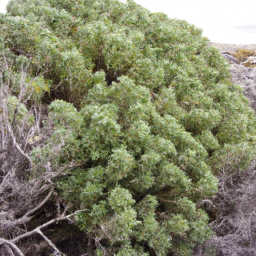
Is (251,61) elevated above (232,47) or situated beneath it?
situated beneath

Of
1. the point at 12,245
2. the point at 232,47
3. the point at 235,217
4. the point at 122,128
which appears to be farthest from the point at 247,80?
the point at 12,245

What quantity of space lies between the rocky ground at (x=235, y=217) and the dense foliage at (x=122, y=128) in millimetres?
481

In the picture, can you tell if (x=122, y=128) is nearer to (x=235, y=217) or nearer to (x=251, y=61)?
(x=235, y=217)

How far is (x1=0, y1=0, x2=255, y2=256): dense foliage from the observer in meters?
5.91

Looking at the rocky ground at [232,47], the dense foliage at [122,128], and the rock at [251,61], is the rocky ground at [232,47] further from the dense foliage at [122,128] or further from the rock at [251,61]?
the dense foliage at [122,128]

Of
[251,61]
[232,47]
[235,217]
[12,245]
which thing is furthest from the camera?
[232,47]

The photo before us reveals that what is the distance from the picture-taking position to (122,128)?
706 centimetres

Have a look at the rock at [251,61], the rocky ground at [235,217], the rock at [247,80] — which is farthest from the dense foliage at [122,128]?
the rock at [251,61]

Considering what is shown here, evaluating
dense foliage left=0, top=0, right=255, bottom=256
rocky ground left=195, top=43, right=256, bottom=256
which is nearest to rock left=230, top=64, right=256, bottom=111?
dense foliage left=0, top=0, right=255, bottom=256

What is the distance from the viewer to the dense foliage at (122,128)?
591cm

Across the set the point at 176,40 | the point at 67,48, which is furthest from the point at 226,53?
the point at 67,48

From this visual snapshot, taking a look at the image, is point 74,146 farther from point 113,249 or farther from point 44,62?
point 44,62

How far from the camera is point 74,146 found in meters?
6.23

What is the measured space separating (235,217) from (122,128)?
4.09 m
